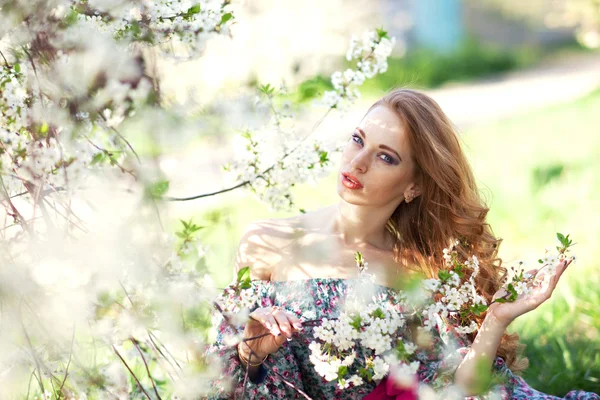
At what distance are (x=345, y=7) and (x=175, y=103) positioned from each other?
1258 cm

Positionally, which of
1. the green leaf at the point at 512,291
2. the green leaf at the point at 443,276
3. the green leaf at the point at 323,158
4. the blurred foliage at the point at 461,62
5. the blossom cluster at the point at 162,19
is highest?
the blurred foliage at the point at 461,62

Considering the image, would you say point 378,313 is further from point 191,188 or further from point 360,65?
point 360,65

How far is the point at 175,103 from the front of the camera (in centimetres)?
215

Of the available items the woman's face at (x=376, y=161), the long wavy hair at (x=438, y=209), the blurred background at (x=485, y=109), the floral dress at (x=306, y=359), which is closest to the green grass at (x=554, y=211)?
the blurred background at (x=485, y=109)

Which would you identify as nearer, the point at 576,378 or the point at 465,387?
the point at 465,387

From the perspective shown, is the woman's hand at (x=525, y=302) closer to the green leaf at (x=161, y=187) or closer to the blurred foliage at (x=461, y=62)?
the green leaf at (x=161, y=187)

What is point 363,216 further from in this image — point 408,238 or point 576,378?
point 576,378

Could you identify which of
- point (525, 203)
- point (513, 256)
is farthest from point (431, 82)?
point (513, 256)

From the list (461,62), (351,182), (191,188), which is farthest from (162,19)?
(461,62)

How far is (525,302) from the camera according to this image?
209 centimetres

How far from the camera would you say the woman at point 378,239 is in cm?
247

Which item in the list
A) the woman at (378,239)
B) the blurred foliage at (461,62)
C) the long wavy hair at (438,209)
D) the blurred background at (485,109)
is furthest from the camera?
the blurred foliage at (461,62)

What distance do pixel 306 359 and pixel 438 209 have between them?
72 cm

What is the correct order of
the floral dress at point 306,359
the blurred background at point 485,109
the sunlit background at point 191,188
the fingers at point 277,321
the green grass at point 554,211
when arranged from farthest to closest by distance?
the green grass at point 554,211, the blurred background at point 485,109, the floral dress at point 306,359, the fingers at point 277,321, the sunlit background at point 191,188
